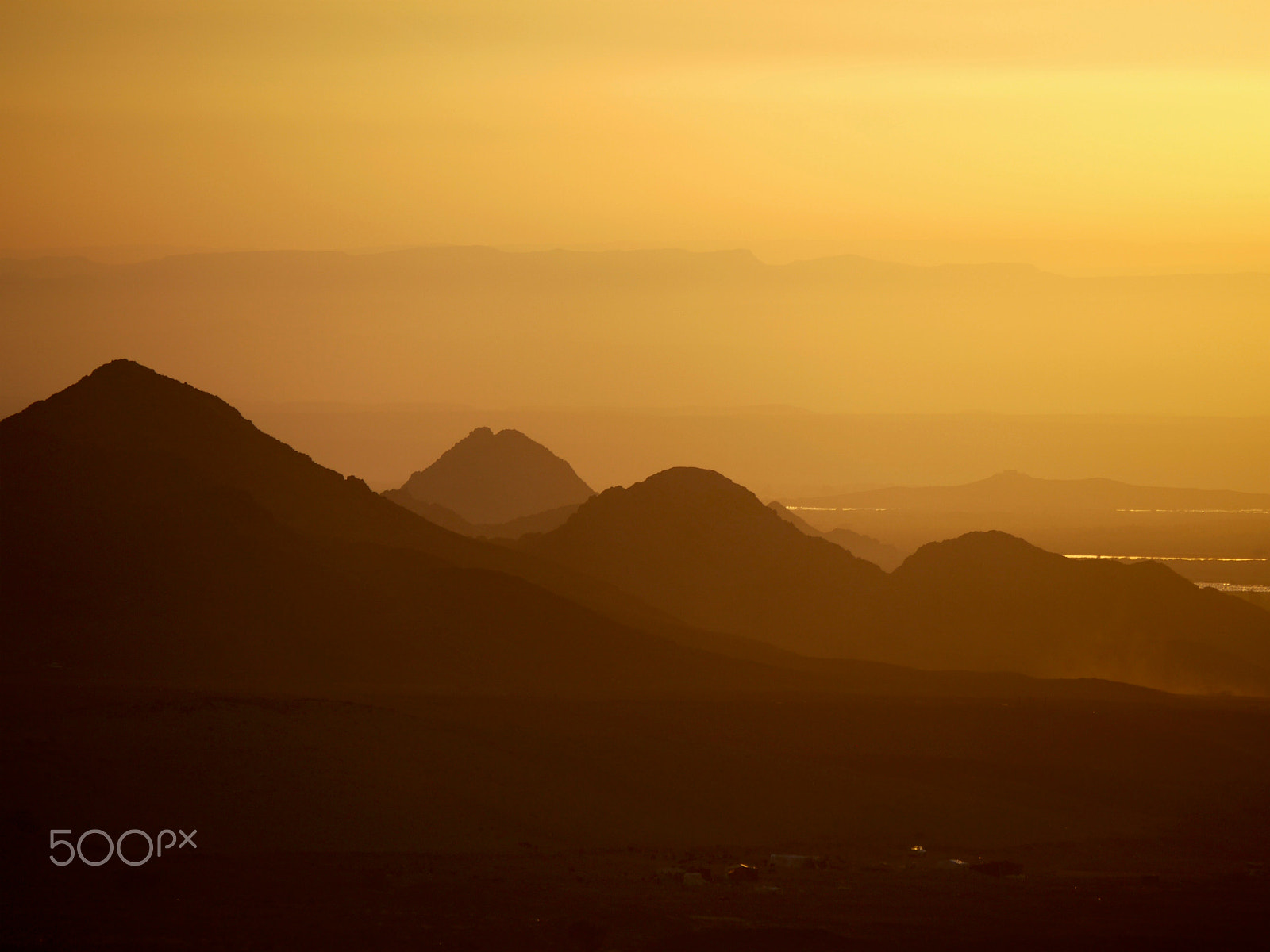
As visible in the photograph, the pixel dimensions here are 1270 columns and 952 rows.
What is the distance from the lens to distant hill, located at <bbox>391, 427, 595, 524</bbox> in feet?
525

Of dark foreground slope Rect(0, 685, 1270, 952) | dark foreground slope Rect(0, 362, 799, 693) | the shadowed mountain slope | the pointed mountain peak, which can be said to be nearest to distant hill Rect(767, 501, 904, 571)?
the shadowed mountain slope

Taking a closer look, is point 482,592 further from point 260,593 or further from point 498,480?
point 498,480

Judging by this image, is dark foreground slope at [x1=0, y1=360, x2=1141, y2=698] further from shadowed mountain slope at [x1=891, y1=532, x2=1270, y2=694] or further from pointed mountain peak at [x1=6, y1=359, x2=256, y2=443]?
shadowed mountain slope at [x1=891, y1=532, x2=1270, y2=694]

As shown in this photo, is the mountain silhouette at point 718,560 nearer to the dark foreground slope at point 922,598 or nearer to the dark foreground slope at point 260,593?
the dark foreground slope at point 922,598

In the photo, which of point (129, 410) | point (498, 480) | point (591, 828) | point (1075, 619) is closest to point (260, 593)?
point (129, 410)

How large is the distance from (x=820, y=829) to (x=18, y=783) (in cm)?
1925

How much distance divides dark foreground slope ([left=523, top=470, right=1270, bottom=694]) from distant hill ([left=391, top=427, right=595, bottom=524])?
6141 cm

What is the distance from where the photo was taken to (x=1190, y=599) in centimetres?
9288

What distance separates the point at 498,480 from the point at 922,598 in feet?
259

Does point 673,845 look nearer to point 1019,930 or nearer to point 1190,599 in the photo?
point 1019,930

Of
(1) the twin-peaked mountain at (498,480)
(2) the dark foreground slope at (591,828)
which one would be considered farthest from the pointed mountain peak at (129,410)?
(1) the twin-peaked mountain at (498,480)

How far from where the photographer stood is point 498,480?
539 feet

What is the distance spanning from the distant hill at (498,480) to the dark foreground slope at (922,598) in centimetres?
6141

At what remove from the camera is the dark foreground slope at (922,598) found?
3408 inches
